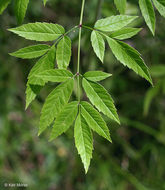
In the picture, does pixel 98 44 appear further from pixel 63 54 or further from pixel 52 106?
pixel 52 106

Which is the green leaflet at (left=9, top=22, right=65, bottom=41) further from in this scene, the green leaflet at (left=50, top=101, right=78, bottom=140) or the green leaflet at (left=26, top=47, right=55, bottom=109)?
the green leaflet at (left=50, top=101, right=78, bottom=140)

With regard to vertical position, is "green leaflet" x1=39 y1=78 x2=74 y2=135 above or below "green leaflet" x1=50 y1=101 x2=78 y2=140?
above

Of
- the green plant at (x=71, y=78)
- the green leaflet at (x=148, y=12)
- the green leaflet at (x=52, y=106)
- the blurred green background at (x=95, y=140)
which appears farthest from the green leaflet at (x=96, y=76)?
the blurred green background at (x=95, y=140)

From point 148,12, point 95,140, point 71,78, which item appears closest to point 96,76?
point 71,78

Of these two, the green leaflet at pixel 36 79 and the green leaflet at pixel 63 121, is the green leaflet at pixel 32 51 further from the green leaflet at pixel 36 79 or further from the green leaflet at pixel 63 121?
the green leaflet at pixel 63 121

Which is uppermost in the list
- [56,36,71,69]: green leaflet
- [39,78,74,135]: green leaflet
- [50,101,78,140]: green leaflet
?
[56,36,71,69]: green leaflet

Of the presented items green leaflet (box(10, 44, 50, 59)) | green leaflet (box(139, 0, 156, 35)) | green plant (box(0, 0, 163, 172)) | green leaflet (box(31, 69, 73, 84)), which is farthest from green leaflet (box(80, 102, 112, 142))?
green leaflet (box(139, 0, 156, 35))

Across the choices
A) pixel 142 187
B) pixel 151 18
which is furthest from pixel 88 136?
pixel 142 187
